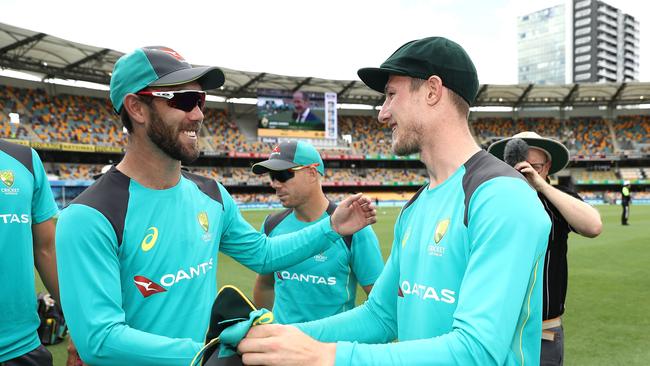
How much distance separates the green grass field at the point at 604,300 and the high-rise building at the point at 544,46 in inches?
5466

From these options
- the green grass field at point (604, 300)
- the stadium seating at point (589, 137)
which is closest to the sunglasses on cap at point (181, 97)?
the green grass field at point (604, 300)

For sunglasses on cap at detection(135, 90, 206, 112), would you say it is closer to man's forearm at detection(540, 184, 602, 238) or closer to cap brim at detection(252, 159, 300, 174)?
cap brim at detection(252, 159, 300, 174)

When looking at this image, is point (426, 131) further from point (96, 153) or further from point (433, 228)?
point (96, 153)

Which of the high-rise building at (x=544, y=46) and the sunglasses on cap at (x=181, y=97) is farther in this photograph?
the high-rise building at (x=544, y=46)

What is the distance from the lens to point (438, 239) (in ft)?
5.97

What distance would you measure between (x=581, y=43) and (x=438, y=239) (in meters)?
156

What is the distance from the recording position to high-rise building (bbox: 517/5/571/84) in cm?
13600

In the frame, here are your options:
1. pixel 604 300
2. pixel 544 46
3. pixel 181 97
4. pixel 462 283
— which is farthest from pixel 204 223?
pixel 544 46

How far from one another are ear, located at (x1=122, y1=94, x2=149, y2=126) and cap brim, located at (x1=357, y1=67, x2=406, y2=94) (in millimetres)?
1209

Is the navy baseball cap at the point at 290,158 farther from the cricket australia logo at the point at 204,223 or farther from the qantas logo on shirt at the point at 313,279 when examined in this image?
the cricket australia logo at the point at 204,223

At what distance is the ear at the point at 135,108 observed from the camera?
2412 mm

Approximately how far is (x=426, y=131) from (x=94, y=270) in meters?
1.67

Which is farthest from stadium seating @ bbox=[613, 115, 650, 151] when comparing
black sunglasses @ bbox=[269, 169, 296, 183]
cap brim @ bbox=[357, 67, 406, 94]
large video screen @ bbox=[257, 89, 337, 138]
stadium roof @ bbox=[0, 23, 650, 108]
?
cap brim @ bbox=[357, 67, 406, 94]

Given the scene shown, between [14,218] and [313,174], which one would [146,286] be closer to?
[14,218]
